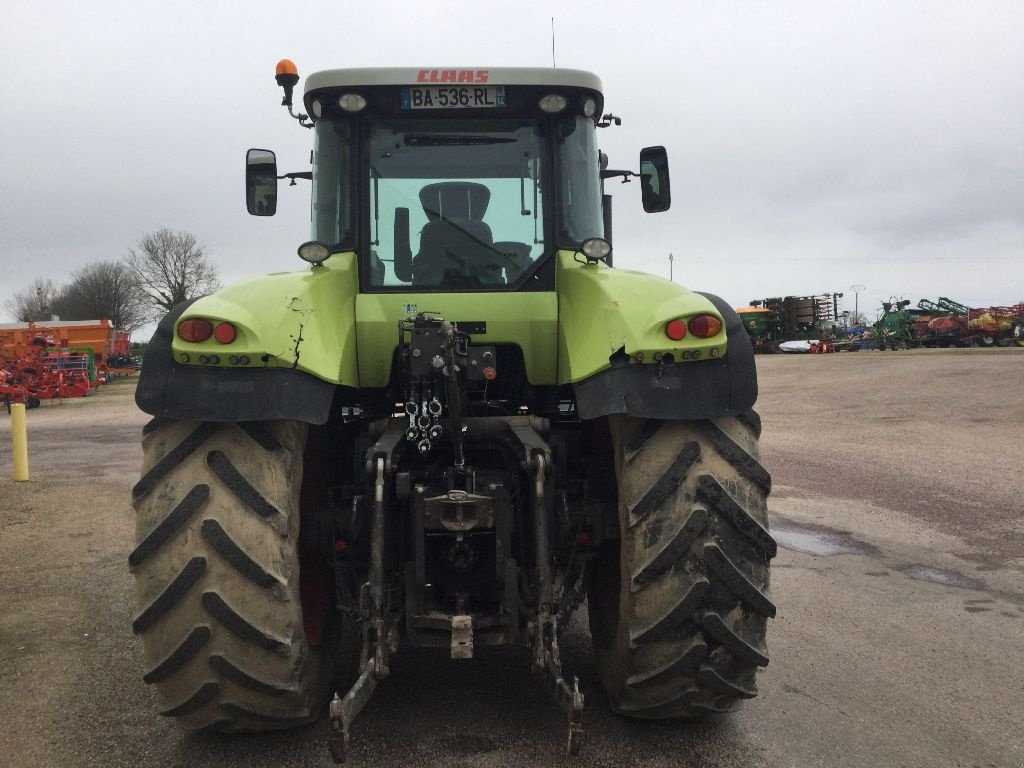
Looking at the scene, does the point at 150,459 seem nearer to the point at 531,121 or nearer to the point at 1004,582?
the point at 531,121

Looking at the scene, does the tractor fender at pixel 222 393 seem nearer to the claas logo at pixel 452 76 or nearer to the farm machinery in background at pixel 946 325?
the claas logo at pixel 452 76

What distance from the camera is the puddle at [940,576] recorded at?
5828 mm

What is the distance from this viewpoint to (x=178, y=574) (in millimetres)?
2957

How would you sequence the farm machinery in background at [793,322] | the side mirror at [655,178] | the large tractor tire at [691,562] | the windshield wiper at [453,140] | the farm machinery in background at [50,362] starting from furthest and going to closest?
the farm machinery in background at [793,322] → the farm machinery in background at [50,362] → the side mirror at [655,178] → the windshield wiper at [453,140] → the large tractor tire at [691,562]

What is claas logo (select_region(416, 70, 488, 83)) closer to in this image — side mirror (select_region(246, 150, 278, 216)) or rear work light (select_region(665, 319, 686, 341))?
side mirror (select_region(246, 150, 278, 216))

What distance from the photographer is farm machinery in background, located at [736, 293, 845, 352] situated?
4800cm

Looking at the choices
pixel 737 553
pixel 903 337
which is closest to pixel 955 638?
pixel 737 553

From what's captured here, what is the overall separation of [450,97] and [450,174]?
13.3 inches

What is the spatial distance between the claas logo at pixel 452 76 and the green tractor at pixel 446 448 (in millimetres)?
14

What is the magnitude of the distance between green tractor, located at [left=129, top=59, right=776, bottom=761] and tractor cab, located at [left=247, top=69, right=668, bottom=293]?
1 cm

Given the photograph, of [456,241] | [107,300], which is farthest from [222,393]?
[107,300]

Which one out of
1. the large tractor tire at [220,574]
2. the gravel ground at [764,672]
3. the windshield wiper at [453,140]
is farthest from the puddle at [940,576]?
the large tractor tire at [220,574]

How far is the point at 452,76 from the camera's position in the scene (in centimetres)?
391

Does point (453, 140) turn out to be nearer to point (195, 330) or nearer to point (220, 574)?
point (195, 330)
